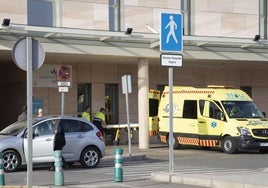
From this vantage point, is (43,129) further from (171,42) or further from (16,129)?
(171,42)

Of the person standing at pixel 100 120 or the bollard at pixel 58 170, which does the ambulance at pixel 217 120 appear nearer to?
the person standing at pixel 100 120

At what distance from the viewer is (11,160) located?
16953mm

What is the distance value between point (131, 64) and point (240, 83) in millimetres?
6895

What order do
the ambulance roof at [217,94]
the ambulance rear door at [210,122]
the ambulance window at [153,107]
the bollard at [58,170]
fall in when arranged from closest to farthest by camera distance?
the bollard at [58,170]
the ambulance rear door at [210,122]
the ambulance roof at [217,94]
the ambulance window at [153,107]

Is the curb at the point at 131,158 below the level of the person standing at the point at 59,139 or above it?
below

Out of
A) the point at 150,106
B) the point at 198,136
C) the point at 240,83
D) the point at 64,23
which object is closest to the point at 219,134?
the point at 198,136

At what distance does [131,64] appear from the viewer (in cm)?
2947

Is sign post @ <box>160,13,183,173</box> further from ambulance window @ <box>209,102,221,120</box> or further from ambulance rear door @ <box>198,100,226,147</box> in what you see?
ambulance window @ <box>209,102,221,120</box>

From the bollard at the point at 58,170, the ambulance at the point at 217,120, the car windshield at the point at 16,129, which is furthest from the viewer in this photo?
the ambulance at the point at 217,120

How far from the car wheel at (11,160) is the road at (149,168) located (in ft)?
0.81

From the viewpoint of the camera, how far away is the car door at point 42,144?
673 inches

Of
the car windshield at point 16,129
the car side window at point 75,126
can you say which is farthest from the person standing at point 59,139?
the car windshield at point 16,129

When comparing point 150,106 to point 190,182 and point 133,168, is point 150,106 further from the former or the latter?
point 190,182

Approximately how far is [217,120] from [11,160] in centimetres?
938
